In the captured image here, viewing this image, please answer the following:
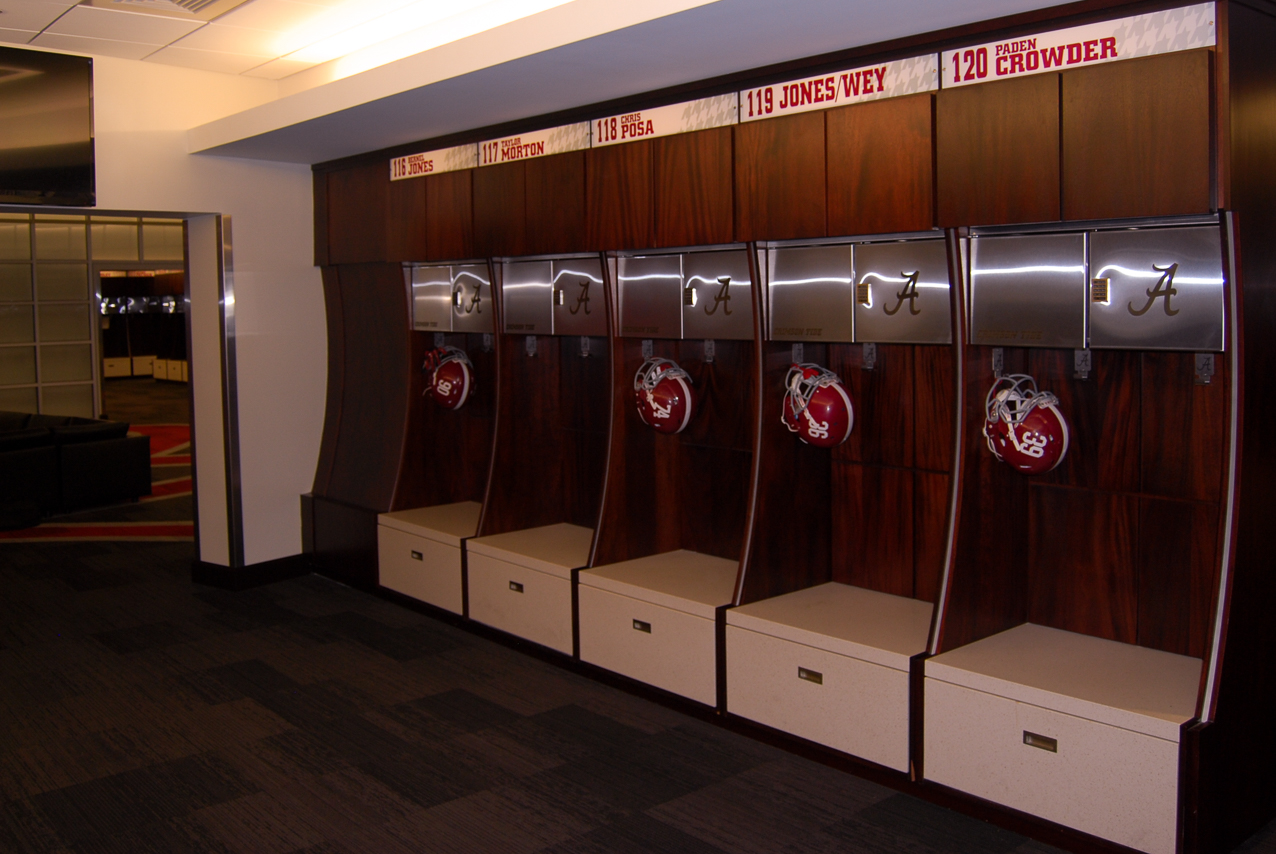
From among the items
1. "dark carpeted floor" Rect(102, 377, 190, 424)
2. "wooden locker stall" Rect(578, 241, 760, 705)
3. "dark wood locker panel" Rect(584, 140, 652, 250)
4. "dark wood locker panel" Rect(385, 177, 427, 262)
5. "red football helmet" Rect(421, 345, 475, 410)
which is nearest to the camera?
"wooden locker stall" Rect(578, 241, 760, 705)

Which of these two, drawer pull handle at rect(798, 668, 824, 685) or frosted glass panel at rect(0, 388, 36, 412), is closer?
drawer pull handle at rect(798, 668, 824, 685)

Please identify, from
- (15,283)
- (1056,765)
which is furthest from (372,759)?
(15,283)

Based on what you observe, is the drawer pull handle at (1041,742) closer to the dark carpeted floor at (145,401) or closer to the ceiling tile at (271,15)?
the ceiling tile at (271,15)

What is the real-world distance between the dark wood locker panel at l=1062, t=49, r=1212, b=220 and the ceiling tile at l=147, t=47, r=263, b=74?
13.6 ft

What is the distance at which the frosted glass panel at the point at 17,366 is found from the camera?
9.91m

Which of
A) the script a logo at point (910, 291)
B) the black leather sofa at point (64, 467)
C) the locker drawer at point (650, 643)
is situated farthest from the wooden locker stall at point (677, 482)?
the black leather sofa at point (64, 467)

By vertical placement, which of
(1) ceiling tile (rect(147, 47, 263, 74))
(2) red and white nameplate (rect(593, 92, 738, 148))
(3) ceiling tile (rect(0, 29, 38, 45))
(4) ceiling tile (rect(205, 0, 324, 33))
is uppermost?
(1) ceiling tile (rect(147, 47, 263, 74))

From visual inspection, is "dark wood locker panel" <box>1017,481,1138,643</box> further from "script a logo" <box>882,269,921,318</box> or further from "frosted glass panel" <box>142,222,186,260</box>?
"frosted glass panel" <box>142,222,186,260</box>

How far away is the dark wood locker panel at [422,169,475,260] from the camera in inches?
200

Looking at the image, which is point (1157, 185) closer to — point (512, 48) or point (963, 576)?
point (963, 576)

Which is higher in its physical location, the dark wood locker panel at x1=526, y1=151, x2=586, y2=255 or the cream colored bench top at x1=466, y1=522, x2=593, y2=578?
the dark wood locker panel at x1=526, y1=151, x2=586, y2=255

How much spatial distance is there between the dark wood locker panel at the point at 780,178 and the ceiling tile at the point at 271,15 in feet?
6.56

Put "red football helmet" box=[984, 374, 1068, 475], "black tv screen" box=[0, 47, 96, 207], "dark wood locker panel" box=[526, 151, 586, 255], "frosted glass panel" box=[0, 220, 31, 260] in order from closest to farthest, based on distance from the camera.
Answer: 1. "red football helmet" box=[984, 374, 1068, 475]
2. "dark wood locker panel" box=[526, 151, 586, 255]
3. "black tv screen" box=[0, 47, 96, 207]
4. "frosted glass panel" box=[0, 220, 31, 260]

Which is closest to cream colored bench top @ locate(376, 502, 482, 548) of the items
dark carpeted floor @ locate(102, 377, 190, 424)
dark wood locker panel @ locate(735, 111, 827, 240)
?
dark wood locker panel @ locate(735, 111, 827, 240)
